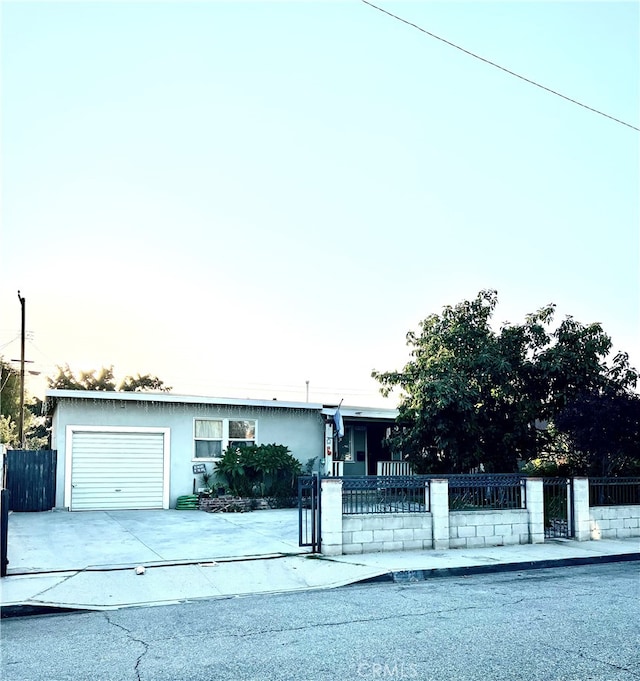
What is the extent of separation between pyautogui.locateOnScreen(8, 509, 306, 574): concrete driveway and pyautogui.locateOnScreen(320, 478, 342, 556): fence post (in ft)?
1.82

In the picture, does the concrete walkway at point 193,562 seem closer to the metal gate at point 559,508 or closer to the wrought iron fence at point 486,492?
the metal gate at point 559,508

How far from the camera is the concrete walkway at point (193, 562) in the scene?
9.23 metres

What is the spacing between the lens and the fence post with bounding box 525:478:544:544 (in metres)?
13.8

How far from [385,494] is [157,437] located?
10.1 m

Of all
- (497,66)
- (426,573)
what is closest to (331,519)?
(426,573)

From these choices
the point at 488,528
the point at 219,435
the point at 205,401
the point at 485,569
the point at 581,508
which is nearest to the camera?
the point at 485,569

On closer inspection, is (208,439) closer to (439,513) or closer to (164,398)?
(164,398)

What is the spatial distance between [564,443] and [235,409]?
32.3 ft

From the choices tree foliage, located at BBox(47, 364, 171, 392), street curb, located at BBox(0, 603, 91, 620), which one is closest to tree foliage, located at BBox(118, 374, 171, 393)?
tree foliage, located at BBox(47, 364, 171, 392)

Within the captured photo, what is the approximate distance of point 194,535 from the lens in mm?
14250

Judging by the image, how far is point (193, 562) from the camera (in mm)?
11125

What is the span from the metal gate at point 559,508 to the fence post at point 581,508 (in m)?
0.10

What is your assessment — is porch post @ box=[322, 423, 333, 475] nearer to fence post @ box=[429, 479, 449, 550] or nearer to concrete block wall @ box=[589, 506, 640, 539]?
concrete block wall @ box=[589, 506, 640, 539]

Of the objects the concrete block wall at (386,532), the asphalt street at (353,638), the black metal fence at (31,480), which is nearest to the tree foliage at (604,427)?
the concrete block wall at (386,532)
